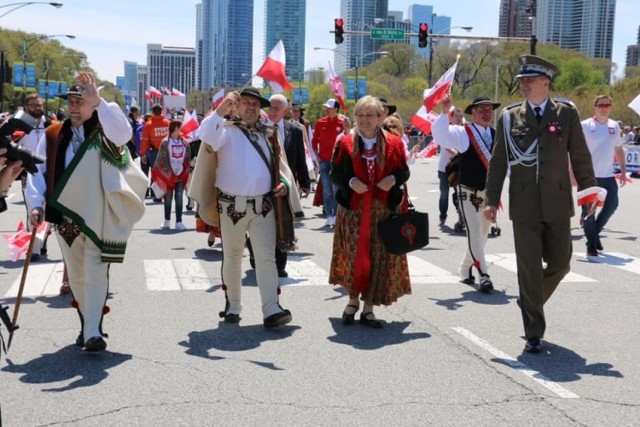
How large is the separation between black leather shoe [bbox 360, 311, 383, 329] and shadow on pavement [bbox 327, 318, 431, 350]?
1.5 inches

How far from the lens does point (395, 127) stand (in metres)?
8.19

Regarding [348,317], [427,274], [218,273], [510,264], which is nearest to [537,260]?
[348,317]

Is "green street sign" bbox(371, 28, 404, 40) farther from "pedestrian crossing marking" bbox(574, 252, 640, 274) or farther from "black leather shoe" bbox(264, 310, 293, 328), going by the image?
"black leather shoe" bbox(264, 310, 293, 328)

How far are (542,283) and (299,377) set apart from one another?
208 centimetres

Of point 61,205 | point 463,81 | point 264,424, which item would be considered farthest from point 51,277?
point 463,81

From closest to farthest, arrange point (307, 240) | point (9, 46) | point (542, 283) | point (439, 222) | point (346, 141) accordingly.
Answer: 1. point (542, 283)
2. point (346, 141)
3. point (307, 240)
4. point (439, 222)
5. point (9, 46)

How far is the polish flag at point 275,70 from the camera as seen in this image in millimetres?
8812

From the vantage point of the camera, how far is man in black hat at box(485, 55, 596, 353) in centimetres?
639

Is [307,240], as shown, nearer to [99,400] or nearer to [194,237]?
[194,237]

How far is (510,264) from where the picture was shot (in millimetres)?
10586

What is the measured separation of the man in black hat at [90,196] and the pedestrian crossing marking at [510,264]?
491 centimetres

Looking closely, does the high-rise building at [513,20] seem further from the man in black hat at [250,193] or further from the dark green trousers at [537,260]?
the dark green trousers at [537,260]

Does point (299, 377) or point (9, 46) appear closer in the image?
point (299, 377)

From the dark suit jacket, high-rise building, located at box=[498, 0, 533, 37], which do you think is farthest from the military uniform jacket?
high-rise building, located at box=[498, 0, 533, 37]
